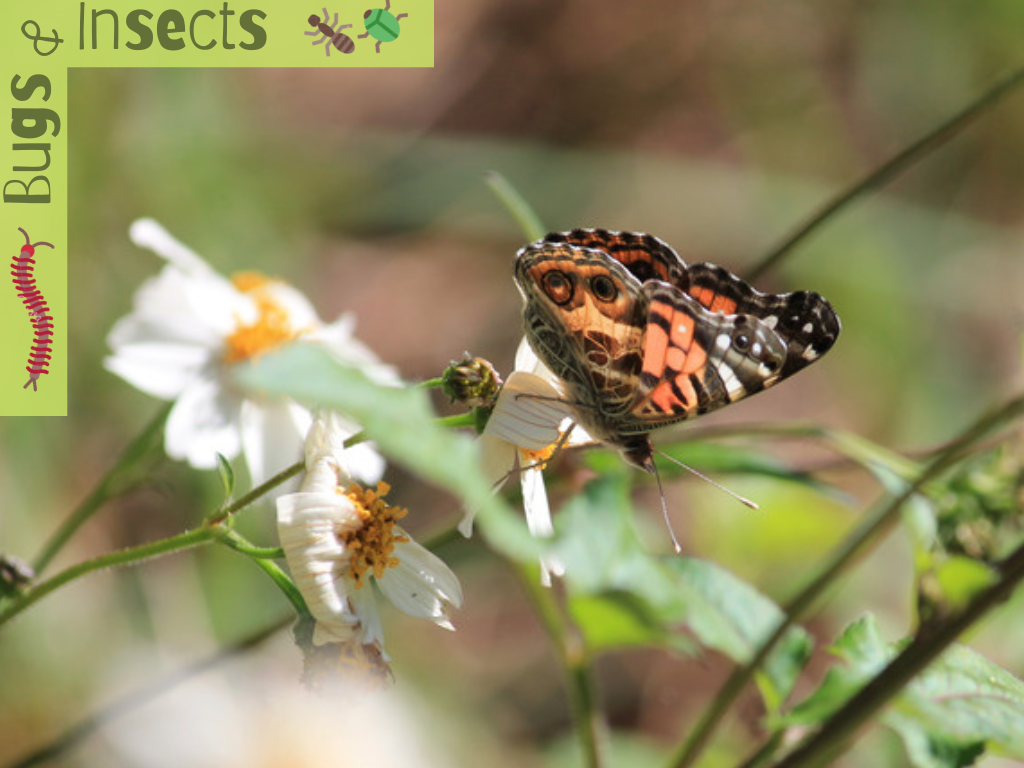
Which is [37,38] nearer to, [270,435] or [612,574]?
[270,435]

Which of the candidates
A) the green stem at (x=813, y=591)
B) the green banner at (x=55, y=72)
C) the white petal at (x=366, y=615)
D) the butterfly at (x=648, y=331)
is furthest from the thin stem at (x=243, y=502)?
the green banner at (x=55, y=72)

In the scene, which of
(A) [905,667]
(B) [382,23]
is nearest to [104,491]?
(A) [905,667]

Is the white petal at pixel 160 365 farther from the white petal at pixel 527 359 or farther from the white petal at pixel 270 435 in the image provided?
the white petal at pixel 527 359

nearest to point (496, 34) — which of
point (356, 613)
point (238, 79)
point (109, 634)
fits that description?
point (238, 79)

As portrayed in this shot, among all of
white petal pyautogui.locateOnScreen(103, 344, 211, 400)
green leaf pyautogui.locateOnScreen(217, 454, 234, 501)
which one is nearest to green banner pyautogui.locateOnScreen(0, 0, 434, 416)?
white petal pyautogui.locateOnScreen(103, 344, 211, 400)

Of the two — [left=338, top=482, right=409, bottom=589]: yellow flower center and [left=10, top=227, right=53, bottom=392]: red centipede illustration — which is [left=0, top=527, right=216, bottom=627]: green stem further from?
[left=10, top=227, right=53, bottom=392]: red centipede illustration

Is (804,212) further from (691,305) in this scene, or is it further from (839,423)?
(691,305)

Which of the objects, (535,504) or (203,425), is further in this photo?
(203,425)
